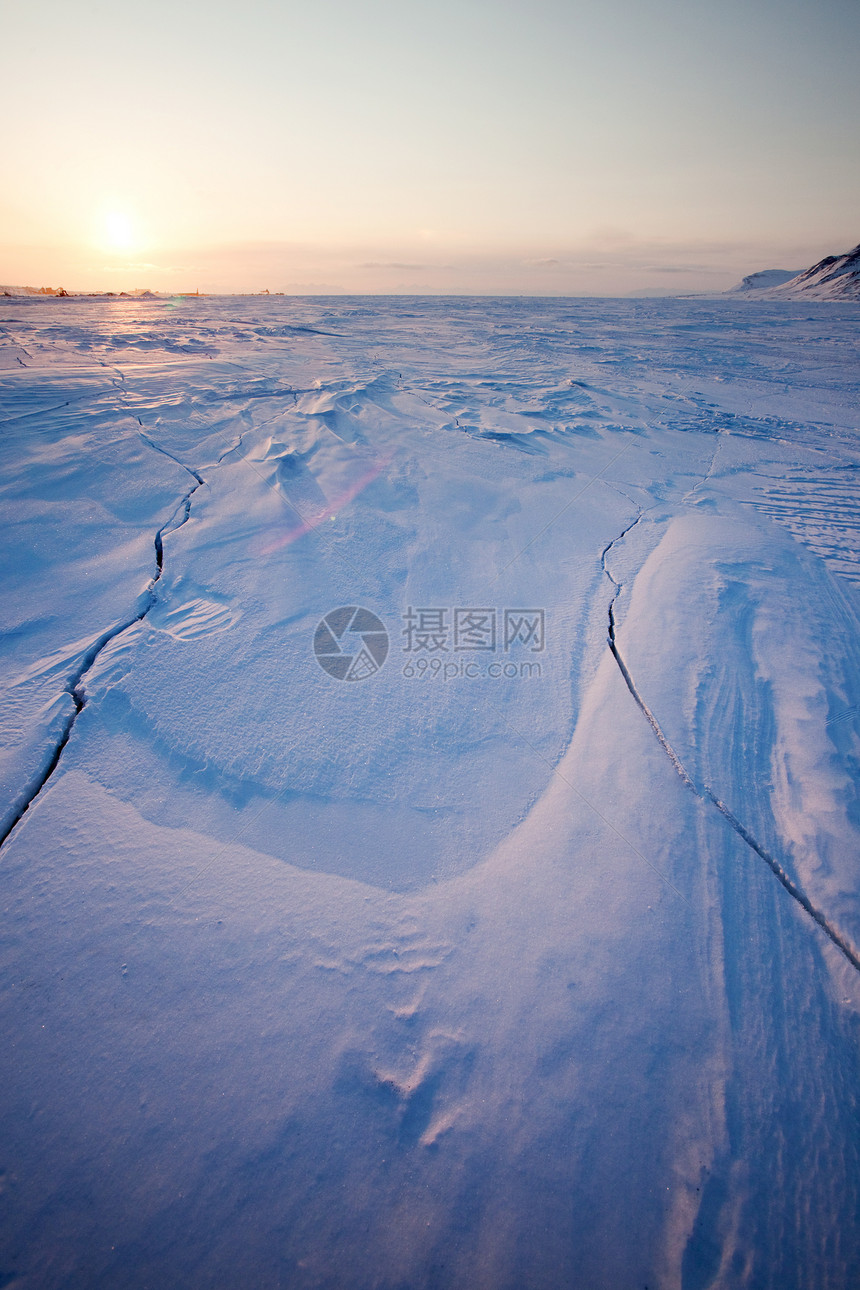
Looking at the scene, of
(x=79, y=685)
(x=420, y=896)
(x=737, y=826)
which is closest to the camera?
(x=420, y=896)

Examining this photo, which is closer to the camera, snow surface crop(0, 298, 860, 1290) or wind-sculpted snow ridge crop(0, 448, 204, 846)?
snow surface crop(0, 298, 860, 1290)

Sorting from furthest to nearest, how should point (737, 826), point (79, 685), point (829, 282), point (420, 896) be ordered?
point (829, 282) → point (79, 685) → point (737, 826) → point (420, 896)

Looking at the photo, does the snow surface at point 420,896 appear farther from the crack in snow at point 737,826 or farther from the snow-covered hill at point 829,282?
the snow-covered hill at point 829,282

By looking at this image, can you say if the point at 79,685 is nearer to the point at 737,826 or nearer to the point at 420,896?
the point at 420,896

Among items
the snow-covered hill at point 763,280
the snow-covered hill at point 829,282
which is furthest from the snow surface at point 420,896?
the snow-covered hill at point 763,280

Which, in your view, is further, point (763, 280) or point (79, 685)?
point (763, 280)

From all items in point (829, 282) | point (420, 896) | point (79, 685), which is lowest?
point (420, 896)

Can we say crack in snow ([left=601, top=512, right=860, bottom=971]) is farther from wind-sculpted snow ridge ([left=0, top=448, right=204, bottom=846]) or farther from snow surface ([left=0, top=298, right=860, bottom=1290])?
wind-sculpted snow ridge ([left=0, top=448, right=204, bottom=846])

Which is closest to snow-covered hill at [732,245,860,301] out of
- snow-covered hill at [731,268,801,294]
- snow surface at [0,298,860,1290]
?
snow-covered hill at [731,268,801,294]

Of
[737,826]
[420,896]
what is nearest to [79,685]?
[420,896]
